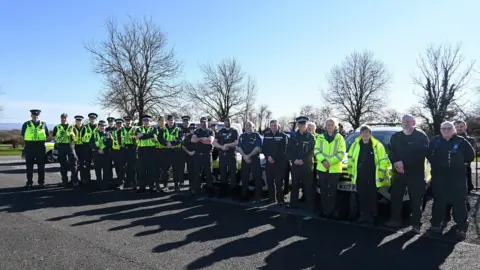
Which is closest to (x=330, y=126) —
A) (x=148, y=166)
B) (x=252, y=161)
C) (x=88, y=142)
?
(x=252, y=161)

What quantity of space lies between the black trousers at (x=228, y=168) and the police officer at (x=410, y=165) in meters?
4.23

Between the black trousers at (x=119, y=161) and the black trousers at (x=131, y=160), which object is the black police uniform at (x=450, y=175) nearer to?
the black trousers at (x=131, y=160)

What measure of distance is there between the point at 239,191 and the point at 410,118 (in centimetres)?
553

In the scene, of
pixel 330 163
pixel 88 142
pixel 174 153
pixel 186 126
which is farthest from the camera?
pixel 88 142

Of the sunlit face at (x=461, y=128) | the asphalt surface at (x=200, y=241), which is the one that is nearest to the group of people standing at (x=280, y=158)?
the asphalt surface at (x=200, y=241)

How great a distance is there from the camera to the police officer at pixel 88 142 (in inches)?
481

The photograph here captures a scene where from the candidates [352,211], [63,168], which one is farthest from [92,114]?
[352,211]

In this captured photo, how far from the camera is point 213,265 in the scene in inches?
194

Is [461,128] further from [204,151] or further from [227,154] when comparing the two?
[204,151]

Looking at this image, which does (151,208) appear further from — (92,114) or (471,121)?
(471,121)

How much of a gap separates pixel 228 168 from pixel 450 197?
539 centimetres

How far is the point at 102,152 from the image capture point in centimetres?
1194

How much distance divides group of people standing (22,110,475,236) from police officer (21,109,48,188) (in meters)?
0.03

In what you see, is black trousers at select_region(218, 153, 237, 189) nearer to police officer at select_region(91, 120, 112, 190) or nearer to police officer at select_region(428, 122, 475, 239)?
police officer at select_region(91, 120, 112, 190)
